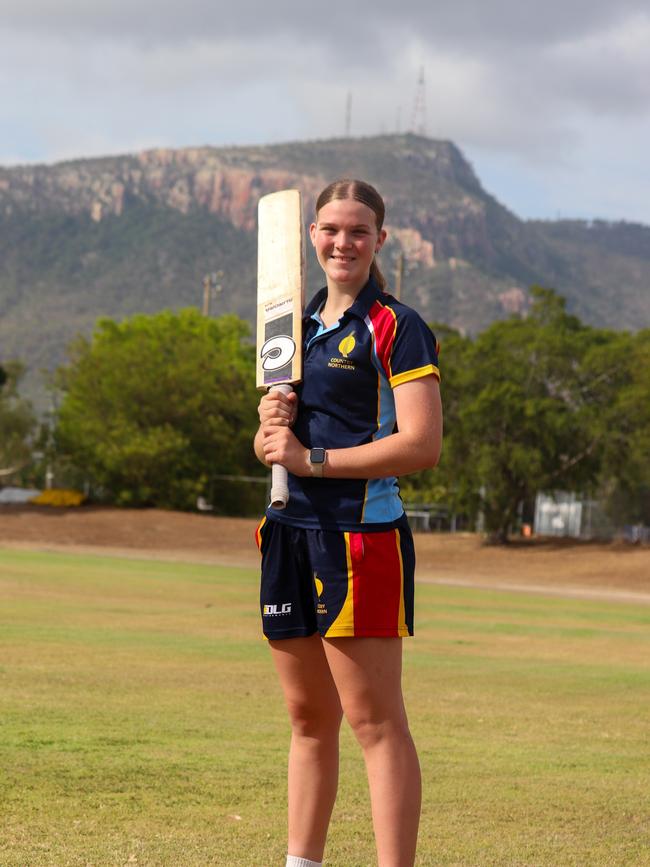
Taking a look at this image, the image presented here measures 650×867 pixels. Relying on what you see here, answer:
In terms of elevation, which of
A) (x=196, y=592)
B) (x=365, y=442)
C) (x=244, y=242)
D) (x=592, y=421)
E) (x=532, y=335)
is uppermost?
(x=244, y=242)

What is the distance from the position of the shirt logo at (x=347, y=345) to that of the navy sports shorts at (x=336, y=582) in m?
0.60

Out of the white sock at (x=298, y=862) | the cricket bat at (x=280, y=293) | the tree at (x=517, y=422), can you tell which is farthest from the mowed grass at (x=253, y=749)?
the tree at (x=517, y=422)

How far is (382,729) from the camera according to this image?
4.56m

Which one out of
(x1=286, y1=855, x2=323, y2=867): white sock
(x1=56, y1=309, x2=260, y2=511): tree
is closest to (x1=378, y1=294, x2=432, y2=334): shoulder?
(x1=286, y1=855, x2=323, y2=867): white sock

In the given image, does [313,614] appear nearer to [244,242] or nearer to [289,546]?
[289,546]

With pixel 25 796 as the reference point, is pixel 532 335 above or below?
above

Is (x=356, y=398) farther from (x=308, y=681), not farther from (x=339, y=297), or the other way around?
(x=308, y=681)

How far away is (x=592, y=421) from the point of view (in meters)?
46.1

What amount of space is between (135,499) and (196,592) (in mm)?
31079

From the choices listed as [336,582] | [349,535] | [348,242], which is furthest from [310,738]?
[348,242]

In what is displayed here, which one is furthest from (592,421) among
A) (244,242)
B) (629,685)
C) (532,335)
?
(244,242)

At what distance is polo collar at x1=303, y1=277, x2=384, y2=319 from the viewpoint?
15.4 ft

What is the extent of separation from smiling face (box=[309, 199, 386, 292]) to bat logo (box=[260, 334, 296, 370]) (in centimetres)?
26

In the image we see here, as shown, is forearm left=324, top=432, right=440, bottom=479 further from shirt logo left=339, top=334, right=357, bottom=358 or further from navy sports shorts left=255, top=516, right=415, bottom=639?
shirt logo left=339, top=334, right=357, bottom=358
